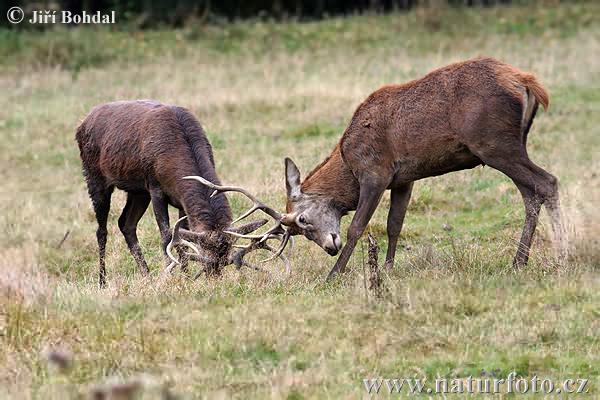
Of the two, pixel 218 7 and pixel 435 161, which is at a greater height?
pixel 435 161

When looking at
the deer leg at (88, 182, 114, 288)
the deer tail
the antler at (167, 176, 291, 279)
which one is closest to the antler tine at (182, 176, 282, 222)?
the antler at (167, 176, 291, 279)

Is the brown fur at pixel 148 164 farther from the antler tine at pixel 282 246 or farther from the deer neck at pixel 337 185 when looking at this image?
the deer neck at pixel 337 185

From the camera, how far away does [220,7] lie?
32500 millimetres

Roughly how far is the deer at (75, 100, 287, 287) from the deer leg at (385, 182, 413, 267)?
3.47 ft

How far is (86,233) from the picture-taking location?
12.2m

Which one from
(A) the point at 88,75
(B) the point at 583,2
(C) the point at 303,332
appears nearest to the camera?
(C) the point at 303,332

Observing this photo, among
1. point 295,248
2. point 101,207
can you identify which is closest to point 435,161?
point 295,248

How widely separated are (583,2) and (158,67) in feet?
38.5

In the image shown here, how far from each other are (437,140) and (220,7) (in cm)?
2447

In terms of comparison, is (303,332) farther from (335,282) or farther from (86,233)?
(86,233)

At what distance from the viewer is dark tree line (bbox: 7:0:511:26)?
1085 inches

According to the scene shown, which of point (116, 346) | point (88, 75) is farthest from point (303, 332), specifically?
point (88, 75)

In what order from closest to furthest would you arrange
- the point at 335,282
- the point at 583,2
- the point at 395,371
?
the point at 395,371 < the point at 335,282 < the point at 583,2

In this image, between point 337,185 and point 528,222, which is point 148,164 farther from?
point 528,222
